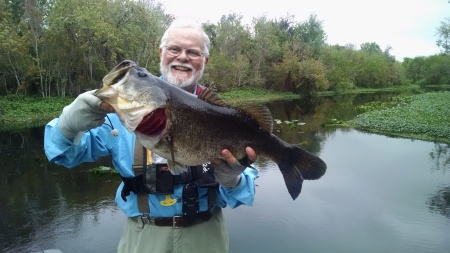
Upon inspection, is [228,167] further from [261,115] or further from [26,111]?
[26,111]

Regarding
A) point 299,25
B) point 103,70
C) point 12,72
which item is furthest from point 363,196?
point 299,25

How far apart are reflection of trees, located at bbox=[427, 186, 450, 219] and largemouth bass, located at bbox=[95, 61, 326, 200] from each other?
10321mm

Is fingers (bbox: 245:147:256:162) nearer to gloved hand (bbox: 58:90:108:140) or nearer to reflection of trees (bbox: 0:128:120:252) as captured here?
gloved hand (bbox: 58:90:108:140)

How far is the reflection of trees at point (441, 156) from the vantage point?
15.4 meters

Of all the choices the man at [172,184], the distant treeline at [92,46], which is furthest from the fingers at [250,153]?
the distant treeline at [92,46]

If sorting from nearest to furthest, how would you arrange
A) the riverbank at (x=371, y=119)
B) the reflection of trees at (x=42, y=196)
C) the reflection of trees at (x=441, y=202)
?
the reflection of trees at (x=42, y=196), the reflection of trees at (x=441, y=202), the riverbank at (x=371, y=119)

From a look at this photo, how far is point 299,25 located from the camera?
67.6 metres

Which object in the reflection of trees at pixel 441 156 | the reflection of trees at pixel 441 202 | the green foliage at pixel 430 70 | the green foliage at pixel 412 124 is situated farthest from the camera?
the green foliage at pixel 430 70

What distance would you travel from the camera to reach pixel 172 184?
9.96 ft

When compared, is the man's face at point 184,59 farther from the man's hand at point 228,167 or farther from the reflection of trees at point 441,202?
the reflection of trees at point 441,202

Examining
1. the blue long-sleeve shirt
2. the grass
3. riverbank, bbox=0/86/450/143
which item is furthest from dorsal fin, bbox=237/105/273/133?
the grass

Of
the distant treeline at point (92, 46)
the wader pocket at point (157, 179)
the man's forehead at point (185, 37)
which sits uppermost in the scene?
the distant treeline at point (92, 46)

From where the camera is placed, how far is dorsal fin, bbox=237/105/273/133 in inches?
113

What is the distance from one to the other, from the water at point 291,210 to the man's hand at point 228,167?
6.72 metres
